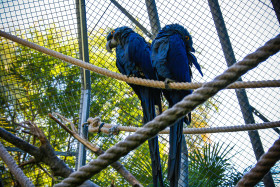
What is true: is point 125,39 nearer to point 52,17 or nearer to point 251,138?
point 52,17

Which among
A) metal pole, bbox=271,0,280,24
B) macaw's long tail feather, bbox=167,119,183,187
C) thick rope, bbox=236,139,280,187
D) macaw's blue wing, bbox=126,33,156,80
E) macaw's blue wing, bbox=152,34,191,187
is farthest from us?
metal pole, bbox=271,0,280,24

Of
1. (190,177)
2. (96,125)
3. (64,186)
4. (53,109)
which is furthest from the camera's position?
(53,109)

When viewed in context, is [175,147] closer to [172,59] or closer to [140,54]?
[172,59]

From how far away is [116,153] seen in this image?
1.32 feet

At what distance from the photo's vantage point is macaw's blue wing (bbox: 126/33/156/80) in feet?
4.67

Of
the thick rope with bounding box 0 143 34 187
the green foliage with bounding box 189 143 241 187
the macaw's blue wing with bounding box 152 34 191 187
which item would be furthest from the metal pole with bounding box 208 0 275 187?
the thick rope with bounding box 0 143 34 187

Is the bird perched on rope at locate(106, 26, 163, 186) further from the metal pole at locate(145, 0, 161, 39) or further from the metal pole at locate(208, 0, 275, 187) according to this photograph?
the metal pole at locate(208, 0, 275, 187)

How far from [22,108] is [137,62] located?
3.95ft

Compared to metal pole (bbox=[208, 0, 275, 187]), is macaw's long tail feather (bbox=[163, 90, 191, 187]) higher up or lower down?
lower down

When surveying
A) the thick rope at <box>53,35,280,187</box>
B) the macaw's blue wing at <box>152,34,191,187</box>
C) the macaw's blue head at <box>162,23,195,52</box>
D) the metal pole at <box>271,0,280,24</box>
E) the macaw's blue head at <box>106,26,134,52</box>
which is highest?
the metal pole at <box>271,0,280,24</box>

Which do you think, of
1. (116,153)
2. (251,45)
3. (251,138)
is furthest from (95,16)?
(251,138)

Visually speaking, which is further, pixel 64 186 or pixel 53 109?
pixel 53 109

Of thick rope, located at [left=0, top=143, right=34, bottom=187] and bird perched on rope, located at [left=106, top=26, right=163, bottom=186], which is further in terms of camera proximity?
bird perched on rope, located at [left=106, top=26, right=163, bottom=186]

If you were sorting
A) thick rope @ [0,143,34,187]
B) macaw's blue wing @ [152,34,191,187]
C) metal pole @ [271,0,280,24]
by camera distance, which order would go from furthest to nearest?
metal pole @ [271,0,280,24]
macaw's blue wing @ [152,34,191,187]
thick rope @ [0,143,34,187]
